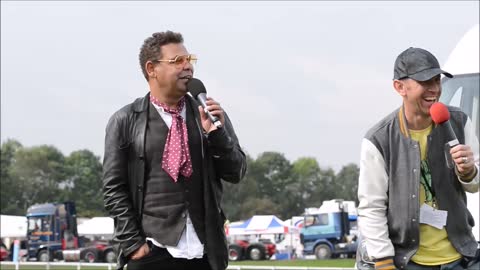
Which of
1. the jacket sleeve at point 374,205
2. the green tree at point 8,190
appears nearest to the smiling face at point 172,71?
the jacket sleeve at point 374,205

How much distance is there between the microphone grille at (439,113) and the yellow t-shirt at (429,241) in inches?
11.2

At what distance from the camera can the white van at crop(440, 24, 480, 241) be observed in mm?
10586

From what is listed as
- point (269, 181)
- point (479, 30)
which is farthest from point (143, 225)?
point (269, 181)

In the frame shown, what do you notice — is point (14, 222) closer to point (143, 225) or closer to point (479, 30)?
point (479, 30)

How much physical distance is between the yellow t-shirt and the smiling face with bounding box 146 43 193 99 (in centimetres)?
130

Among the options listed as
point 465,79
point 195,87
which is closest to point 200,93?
point 195,87

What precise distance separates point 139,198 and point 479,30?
7392 mm

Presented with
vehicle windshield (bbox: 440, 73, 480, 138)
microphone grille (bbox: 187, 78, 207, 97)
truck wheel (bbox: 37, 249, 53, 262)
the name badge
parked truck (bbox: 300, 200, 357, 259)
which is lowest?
truck wheel (bbox: 37, 249, 53, 262)

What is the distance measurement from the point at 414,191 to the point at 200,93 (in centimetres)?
126

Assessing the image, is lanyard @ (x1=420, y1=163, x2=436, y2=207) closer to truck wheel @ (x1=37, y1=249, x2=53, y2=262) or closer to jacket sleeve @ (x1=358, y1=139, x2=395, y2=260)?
jacket sleeve @ (x1=358, y1=139, x2=395, y2=260)

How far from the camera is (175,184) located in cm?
499

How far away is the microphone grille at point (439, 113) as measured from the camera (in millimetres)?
4590

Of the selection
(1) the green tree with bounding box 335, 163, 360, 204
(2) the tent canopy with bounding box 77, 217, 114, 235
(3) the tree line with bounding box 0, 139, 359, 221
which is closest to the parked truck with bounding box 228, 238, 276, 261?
(2) the tent canopy with bounding box 77, 217, 114, 235

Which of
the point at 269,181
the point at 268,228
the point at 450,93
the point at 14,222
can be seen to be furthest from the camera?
the point at 269,181
